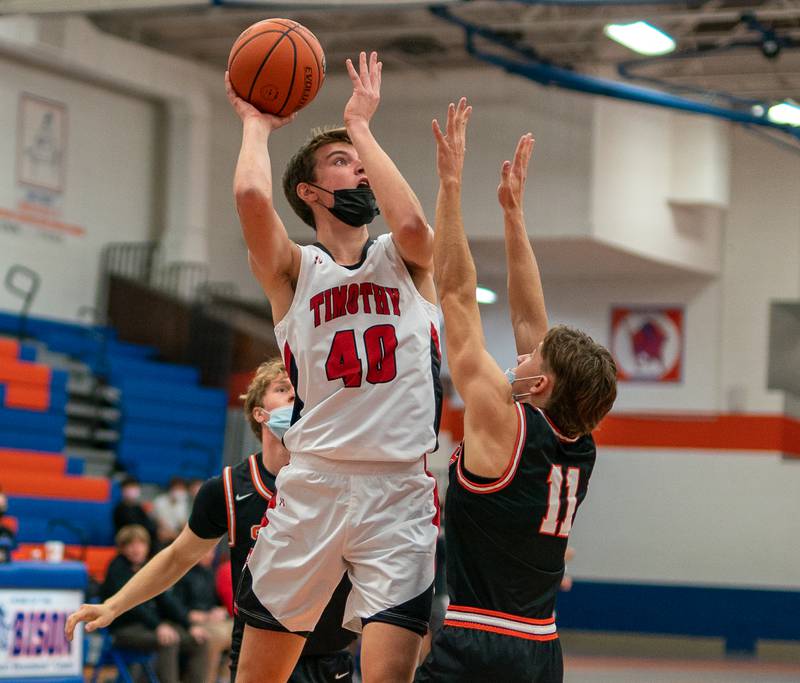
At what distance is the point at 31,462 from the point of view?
543 inches

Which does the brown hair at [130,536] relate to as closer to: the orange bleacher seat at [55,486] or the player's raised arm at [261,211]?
the orange bleacher seat at [55,486]

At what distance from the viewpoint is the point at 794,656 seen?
1580 centimetres

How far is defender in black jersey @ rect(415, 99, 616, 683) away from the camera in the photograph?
363 cm

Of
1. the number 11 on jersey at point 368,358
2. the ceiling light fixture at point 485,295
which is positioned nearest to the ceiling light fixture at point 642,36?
the ceiling light fixture at point 485,295

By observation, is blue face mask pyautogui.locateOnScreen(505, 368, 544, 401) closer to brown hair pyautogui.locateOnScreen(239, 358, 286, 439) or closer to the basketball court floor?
brown hair pyautogui.locateOnScreen(239, 358, 286, 439)

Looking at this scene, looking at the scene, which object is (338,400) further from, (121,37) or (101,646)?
(121,37)

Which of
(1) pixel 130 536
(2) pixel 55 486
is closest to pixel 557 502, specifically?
(1) pixel 130 536

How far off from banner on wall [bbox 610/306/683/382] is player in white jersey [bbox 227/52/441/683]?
14620 millimetres

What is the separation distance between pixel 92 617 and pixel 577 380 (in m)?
1.95

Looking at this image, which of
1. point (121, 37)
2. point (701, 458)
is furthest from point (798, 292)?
point (121, 37)

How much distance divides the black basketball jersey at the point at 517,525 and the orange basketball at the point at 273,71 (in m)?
1.17

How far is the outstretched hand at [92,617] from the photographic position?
177 inches

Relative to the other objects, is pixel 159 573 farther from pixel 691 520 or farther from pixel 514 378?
pixel 691 520

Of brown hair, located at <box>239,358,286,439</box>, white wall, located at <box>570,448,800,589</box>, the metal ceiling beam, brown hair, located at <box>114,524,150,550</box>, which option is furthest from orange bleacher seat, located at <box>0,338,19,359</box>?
brown hair, located at <box>239,358,286,439</box>
